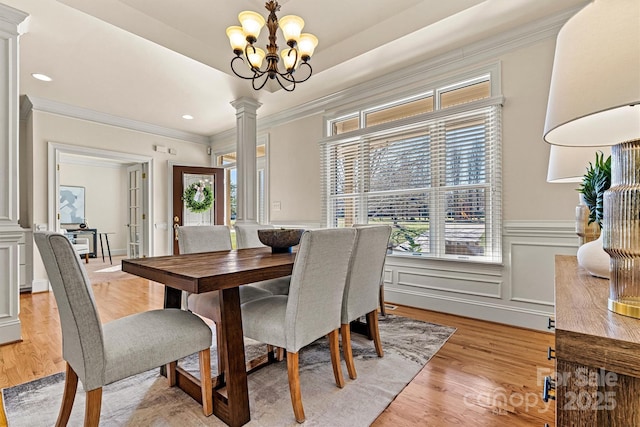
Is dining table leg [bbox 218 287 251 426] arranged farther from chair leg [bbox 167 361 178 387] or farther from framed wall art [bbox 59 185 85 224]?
framed wall art [bbox 59 185 85 224]

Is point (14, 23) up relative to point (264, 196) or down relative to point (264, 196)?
up

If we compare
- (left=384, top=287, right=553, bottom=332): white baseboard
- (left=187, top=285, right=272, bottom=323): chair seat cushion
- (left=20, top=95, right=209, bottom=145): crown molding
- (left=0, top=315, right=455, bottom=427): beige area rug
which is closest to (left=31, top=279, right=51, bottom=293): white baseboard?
(left=20, top=95, right=209, bottom=145): crown molding

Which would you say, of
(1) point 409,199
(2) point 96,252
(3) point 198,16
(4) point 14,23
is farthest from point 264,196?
(2) point 96,252

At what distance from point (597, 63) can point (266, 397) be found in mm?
1916

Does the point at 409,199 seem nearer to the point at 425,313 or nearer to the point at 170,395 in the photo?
the point at 425,313

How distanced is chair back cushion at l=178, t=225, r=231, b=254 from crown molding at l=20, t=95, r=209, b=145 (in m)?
3.62

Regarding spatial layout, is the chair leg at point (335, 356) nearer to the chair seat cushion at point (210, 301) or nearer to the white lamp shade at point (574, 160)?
the chair seat cushion at point (210, 301)

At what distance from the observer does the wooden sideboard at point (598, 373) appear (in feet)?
1.54

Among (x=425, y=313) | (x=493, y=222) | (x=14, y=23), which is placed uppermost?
(x=14, y=23)

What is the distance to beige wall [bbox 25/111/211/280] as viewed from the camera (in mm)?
4242

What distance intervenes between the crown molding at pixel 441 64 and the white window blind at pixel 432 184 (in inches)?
20.5

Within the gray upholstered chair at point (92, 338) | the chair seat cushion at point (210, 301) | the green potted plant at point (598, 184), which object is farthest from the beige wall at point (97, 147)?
the green potted plant at point (598, 184)

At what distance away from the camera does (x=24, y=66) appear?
10.9 ft

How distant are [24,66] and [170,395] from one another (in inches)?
155
